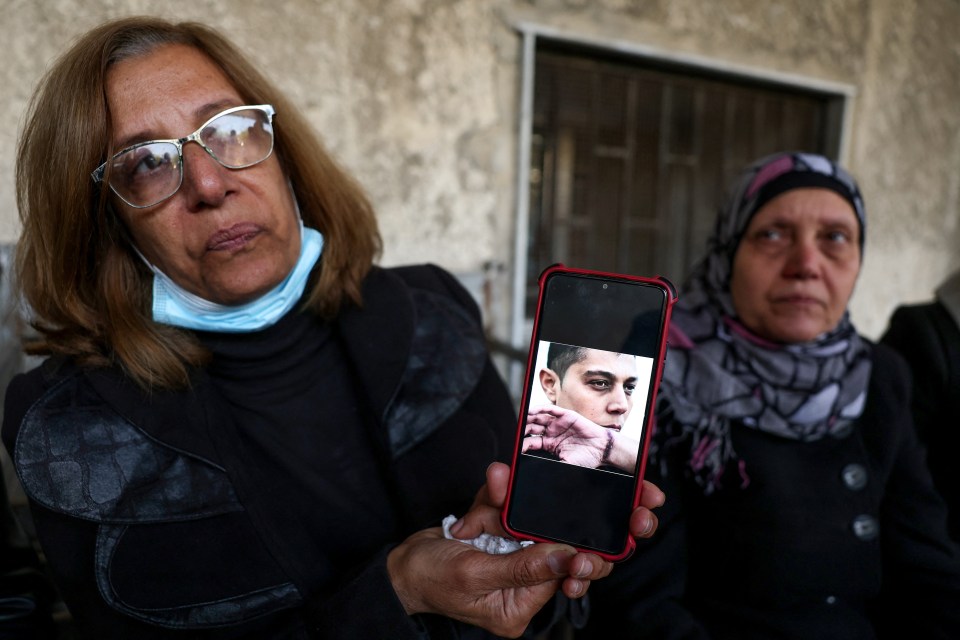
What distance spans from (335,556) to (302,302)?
0.52 metres

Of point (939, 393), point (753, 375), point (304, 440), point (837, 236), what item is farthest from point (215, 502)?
point (939, 393)

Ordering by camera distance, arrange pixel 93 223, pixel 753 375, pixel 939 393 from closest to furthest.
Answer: pixel 93 223 → pixel 753 375 → pixel 939 393

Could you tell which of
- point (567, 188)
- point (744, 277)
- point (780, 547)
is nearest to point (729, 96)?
point (567, 188)

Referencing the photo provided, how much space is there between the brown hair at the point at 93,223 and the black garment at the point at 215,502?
6 cm

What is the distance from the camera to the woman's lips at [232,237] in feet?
3.66

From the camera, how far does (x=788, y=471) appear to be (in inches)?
54.8

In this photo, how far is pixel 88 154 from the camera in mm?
1082

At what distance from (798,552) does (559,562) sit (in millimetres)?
834

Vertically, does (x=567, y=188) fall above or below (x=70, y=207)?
above

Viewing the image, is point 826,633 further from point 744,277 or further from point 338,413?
point 338,413

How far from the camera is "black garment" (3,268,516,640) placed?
1003mm

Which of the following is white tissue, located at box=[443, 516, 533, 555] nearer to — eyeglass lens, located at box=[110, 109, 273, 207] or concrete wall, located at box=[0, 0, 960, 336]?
eyeglass lens, located at box=[110, 109, 273, 207]

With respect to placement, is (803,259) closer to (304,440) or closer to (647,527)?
(647,527)

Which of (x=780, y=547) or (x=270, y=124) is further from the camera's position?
(x=780, y=547)
